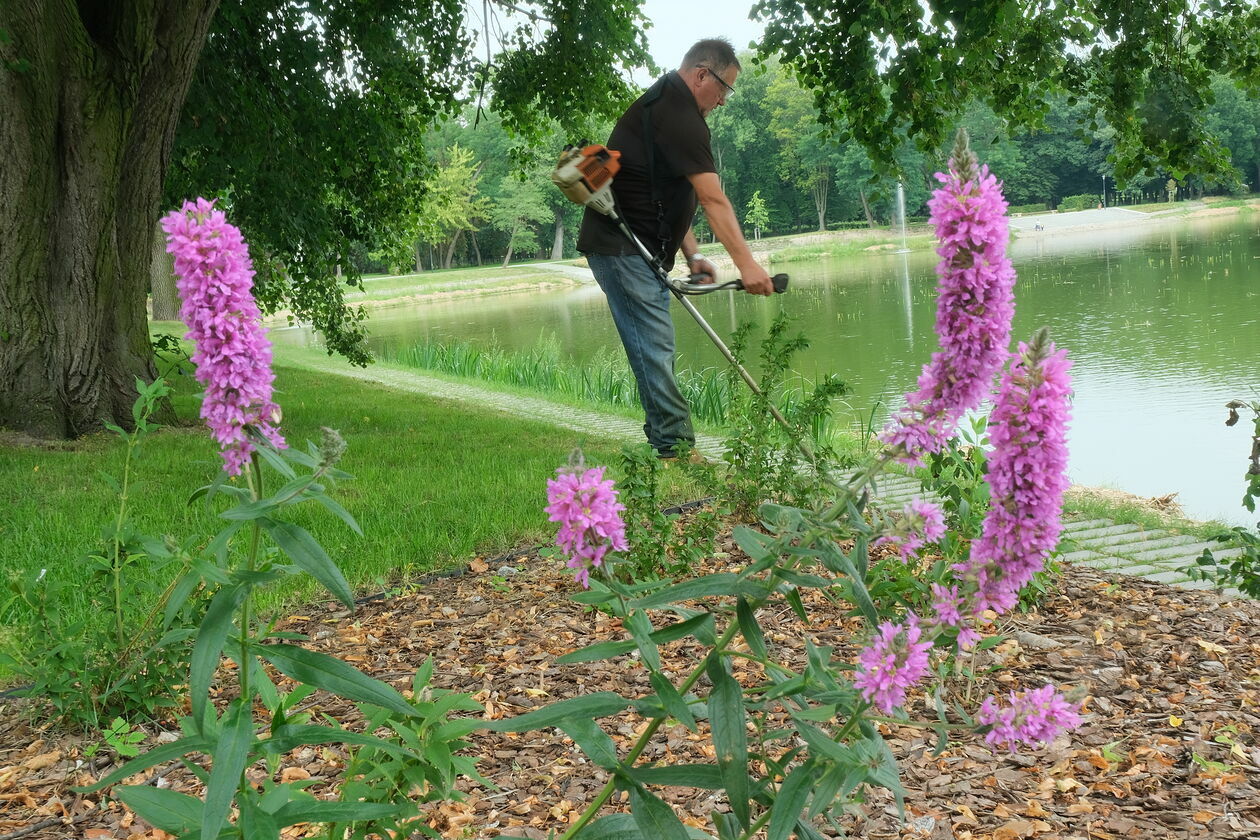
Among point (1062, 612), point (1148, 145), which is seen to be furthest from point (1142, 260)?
point (1062, 612)

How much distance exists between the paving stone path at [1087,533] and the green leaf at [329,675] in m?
2.10

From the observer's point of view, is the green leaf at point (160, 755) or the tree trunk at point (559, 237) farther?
the tree trunk at point (559, 237)

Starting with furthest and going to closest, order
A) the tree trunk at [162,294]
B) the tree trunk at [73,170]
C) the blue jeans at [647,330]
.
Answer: the tree trunk at [162,294] → the tree trunk at [73,170] → the blue jeans at [647,330]

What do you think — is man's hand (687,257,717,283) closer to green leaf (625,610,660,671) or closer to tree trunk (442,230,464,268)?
green leaf (625,610,660,671)

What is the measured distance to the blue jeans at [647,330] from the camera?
19.0ft

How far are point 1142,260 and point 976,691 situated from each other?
27.0m

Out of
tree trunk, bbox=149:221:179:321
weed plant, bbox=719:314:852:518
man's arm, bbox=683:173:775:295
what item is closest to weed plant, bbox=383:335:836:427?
man's arm, bbox=683:173:775:295

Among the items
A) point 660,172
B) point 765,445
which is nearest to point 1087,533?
point 765,445

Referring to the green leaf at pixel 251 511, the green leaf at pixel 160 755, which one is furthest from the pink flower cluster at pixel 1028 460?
the green leaf at pixel 160 755

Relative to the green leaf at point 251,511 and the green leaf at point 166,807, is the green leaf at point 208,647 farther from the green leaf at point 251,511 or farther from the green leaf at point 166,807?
the green leaf at point 166,807

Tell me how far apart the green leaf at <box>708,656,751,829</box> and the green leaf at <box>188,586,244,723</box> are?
65 centimetres

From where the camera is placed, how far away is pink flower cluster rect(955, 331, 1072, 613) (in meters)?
1.25

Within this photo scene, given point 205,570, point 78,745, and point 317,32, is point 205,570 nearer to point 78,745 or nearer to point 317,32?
point 78,745

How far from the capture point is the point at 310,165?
1005 centimetres
